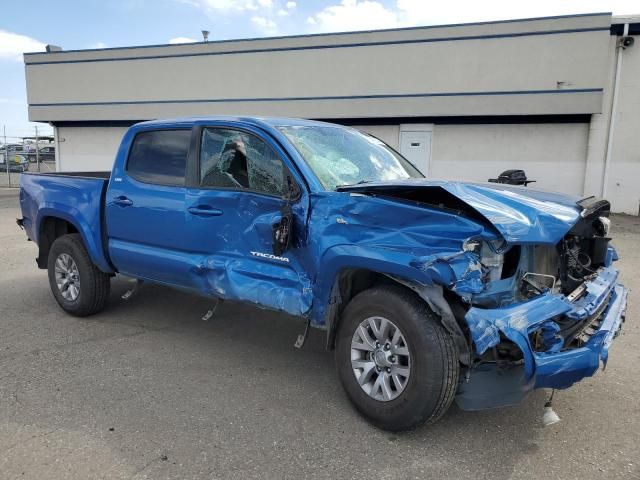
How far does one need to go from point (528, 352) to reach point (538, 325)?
17cm

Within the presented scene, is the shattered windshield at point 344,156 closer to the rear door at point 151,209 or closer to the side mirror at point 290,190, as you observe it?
the side mirror at point 290,190

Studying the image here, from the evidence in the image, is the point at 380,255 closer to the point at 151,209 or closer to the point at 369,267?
the point at 369,267

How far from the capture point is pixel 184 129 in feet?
14.9

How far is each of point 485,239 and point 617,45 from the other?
14160 millimetres

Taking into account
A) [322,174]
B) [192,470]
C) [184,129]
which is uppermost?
[184,129]

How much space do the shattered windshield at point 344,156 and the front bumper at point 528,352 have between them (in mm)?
1459

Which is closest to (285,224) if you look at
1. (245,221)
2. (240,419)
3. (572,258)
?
(245,221)

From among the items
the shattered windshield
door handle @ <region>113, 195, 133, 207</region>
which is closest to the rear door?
door handle @ <region>113, 195, 133, 207</region>

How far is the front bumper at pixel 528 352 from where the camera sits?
275 centimetres

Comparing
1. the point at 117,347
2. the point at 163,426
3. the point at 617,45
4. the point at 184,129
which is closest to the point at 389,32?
the point at 617,45

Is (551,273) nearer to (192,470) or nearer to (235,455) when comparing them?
(235,455)

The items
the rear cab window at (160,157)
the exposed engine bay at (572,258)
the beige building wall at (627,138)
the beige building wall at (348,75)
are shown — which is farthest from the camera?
the beige building wall at (348,75)

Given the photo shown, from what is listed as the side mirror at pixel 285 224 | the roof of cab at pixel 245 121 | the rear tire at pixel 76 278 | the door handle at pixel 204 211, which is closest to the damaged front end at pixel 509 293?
the side mirror at pixel 285 224

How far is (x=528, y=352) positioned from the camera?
2.74m
